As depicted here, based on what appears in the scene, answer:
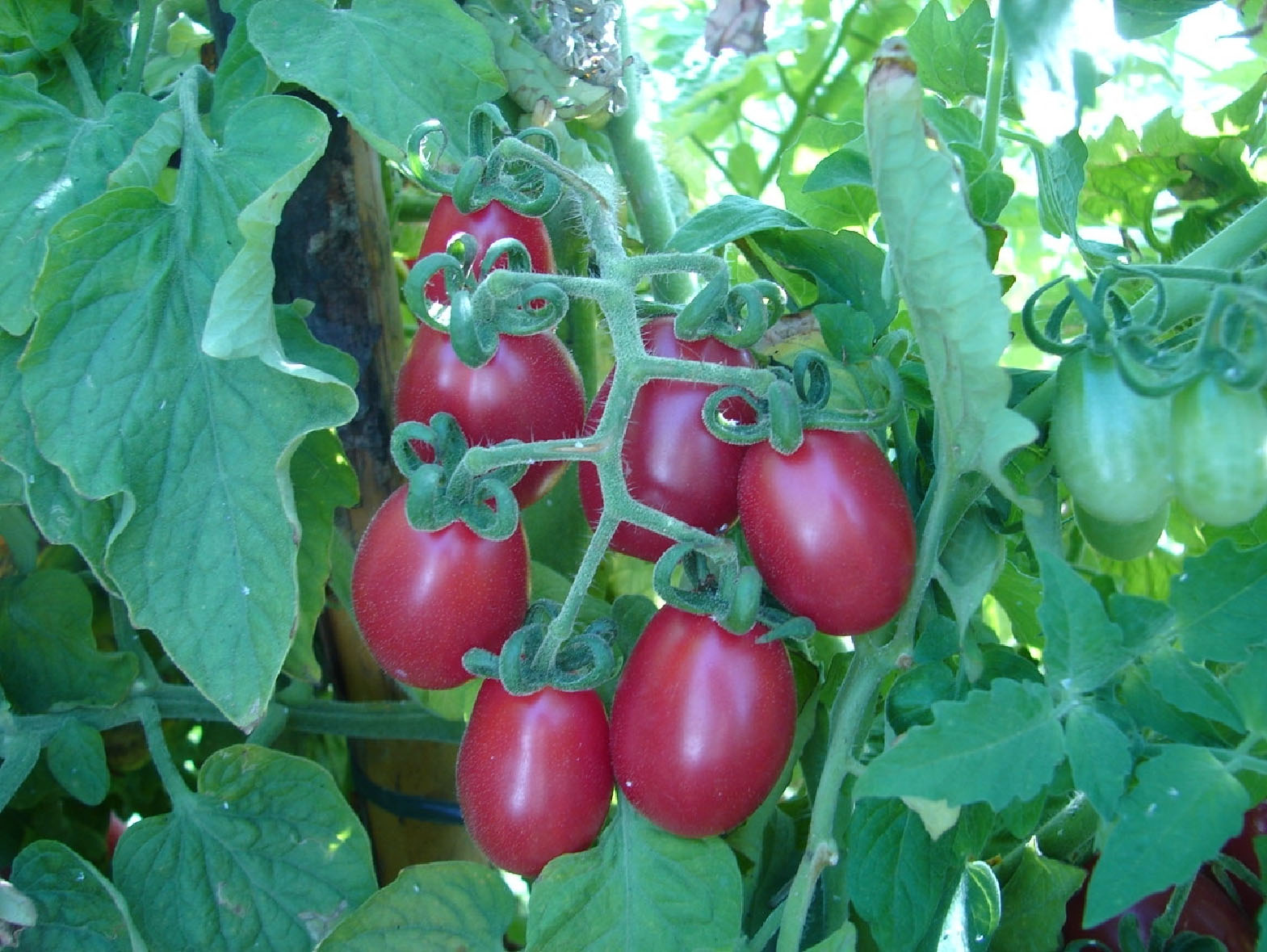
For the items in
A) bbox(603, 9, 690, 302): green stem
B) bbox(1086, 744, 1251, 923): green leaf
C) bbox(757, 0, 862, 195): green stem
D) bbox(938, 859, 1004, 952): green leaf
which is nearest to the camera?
bbox(1086, 744, 1251, 923): green leaf

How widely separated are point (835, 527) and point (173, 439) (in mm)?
381

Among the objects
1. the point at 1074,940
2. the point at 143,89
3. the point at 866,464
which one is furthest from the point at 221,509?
the point at 1074,940

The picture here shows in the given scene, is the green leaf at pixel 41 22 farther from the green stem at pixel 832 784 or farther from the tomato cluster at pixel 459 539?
the green stem at pixel 832 784

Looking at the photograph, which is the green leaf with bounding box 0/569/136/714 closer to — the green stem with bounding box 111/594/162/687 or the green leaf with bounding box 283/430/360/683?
the green stem with bounding box 111/594/162/687

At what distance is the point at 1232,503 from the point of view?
476 millimetres

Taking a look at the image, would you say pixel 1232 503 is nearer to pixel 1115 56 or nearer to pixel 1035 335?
pixel 1035 335

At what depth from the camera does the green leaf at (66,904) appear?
755 mm

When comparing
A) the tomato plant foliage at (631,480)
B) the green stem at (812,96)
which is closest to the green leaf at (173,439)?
the tomato plant foliage at (631,480)

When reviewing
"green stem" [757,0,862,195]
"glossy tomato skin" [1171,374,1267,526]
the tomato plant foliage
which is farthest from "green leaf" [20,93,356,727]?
"green stem" [757,0,862,195]

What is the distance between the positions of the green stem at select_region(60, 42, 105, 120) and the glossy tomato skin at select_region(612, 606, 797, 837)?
556 mm

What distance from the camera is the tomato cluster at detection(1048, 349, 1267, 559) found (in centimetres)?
47

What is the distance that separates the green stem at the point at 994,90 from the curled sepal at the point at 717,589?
0.29 m

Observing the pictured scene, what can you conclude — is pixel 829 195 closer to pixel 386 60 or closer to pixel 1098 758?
pixel 386 60

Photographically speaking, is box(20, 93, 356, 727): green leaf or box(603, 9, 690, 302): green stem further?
box(603, 9, 690, 302): green stem
